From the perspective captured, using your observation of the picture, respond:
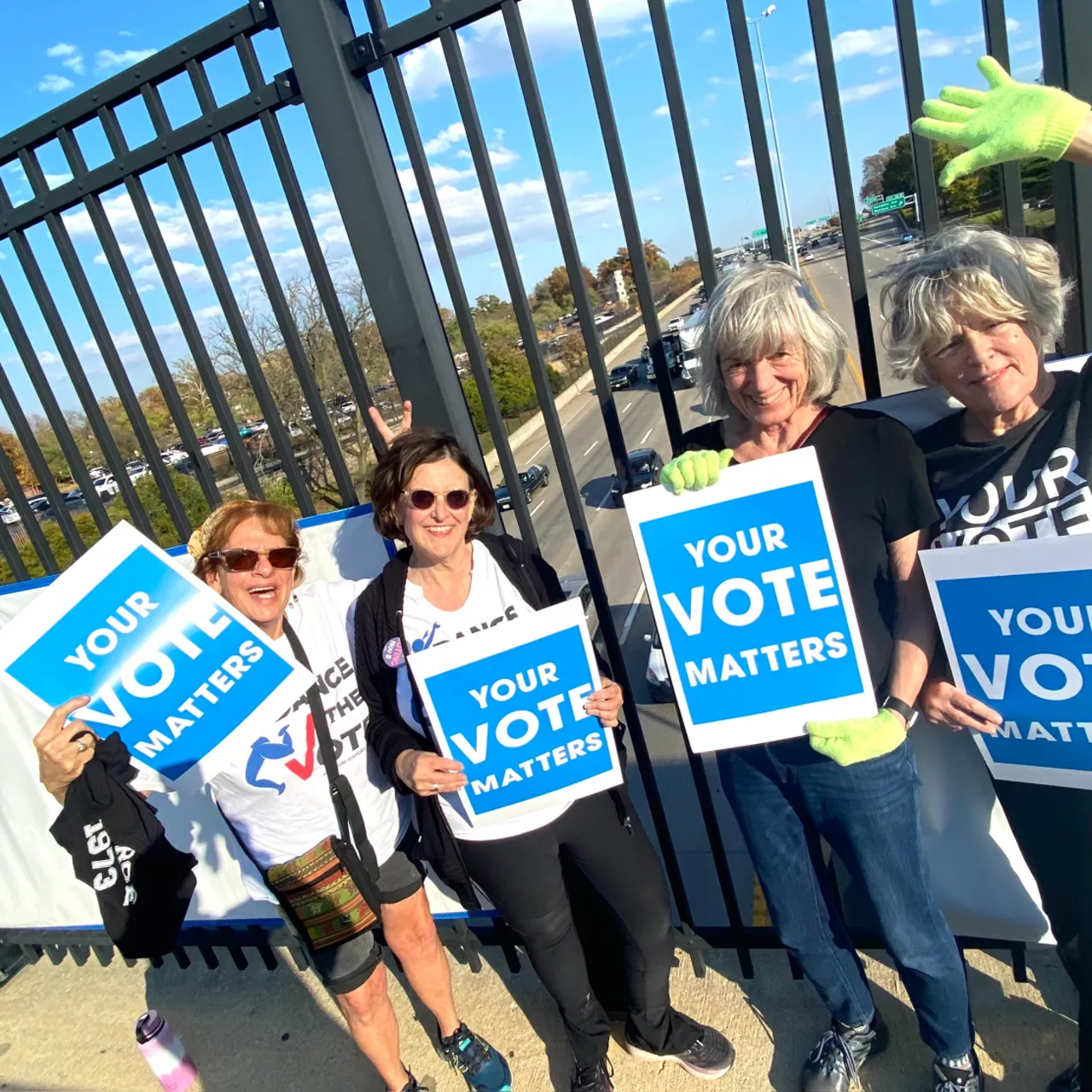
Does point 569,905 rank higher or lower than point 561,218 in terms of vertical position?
lower

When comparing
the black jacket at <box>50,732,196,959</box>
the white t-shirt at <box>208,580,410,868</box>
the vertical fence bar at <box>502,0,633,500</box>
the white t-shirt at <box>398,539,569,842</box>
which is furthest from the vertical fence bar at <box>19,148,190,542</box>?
the vertical fence bar at <box>502,0,633,500</box>

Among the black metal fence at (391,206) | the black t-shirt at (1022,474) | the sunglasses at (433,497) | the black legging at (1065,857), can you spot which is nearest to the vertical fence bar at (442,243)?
the black metal fence at (391,206)

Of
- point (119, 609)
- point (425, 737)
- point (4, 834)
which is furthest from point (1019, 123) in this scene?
point (4, 834)

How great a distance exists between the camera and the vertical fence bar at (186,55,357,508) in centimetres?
239

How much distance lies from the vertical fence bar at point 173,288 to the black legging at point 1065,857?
Answer: 2588mm

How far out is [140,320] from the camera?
8.96ft

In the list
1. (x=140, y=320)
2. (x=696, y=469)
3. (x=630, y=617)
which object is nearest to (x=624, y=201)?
(x=696, y=469)

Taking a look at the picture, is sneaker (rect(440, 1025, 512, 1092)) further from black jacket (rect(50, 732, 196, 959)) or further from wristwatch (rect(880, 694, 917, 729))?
wristwatch (rect(880, 694, 917, 729))

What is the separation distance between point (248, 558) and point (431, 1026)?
2.01m

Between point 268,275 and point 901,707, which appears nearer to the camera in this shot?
point 901,707

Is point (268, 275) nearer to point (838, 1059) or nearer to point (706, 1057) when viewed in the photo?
point (706, 1057)

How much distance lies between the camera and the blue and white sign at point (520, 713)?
6.79 ft

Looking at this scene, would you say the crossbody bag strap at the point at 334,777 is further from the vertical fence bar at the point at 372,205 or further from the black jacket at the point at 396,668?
the vertical fence bar at the point at 372,205

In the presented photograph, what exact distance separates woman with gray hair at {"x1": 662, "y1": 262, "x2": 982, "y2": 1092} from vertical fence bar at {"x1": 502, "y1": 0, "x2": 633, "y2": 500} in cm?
34
